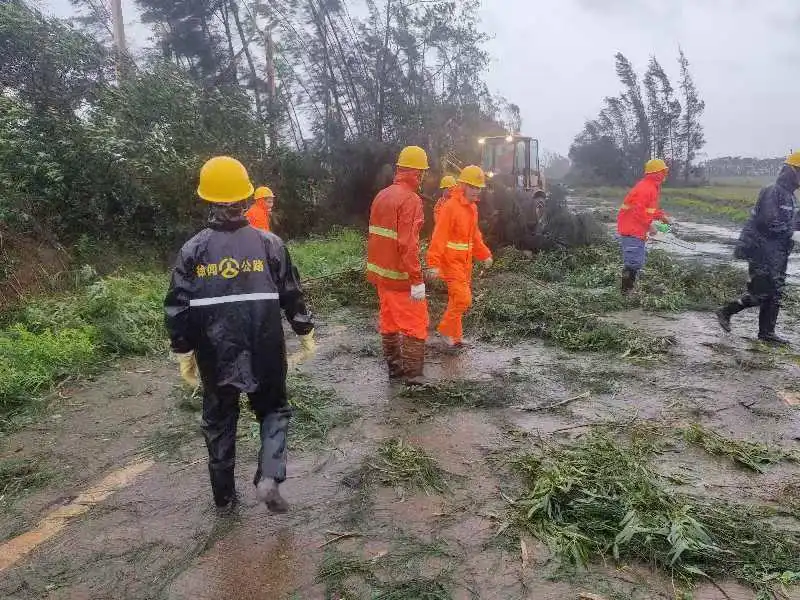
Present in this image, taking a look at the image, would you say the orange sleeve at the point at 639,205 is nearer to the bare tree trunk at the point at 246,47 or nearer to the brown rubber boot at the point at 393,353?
the brown rubber boot at the point at 393,353

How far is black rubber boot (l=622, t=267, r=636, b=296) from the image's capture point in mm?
8463

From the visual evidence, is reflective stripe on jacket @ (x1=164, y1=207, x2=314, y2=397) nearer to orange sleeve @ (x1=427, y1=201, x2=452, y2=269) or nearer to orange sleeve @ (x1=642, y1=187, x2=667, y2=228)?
orange sleeve @ (x1=427, y1=201, x2=452, y2=269)

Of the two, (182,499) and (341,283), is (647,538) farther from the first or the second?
(341,283)

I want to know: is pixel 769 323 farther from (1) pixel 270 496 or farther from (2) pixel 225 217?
(2) pixel 225 217

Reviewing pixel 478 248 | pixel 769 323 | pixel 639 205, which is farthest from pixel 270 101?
pixel 769 323

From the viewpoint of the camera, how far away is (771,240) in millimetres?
6004

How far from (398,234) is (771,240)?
12.9 feet

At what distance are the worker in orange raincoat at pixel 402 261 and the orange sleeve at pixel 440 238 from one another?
2.90 feet

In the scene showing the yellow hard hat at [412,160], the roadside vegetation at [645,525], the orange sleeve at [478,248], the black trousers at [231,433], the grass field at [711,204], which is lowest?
the grass field at [711,204]

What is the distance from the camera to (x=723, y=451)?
371cm

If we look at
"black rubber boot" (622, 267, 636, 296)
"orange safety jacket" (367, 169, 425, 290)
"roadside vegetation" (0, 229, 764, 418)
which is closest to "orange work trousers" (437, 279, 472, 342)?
"roadside vegetation" (0, 229, 764, 418)

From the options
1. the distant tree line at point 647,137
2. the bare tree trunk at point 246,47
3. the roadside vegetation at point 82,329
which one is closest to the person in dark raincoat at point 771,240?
the roadside vegetation at point 82,329

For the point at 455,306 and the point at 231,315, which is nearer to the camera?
the point at 231,315

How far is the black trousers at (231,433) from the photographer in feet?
9.79
